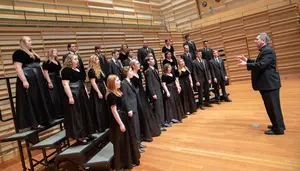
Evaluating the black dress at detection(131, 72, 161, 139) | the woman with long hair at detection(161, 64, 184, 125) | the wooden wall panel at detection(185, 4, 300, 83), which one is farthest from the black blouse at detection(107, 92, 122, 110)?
the wooden wall panel at detection(185, 4, 300, 83)

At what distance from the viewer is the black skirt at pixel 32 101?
2.69 m

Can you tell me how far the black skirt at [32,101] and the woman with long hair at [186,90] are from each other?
2.86m

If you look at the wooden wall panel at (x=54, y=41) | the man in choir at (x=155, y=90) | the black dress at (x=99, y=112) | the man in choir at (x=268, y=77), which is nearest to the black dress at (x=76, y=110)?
the black dress at (x=99, y=112)

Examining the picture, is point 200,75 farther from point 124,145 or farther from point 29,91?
point 29,91

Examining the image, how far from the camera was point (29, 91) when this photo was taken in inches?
109

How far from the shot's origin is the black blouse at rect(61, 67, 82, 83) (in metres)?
2.43

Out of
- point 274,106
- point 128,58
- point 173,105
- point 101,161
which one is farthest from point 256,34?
point 101,161

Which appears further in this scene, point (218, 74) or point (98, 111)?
point (218, 74)

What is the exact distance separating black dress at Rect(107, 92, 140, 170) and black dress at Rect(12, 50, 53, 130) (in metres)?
1.18

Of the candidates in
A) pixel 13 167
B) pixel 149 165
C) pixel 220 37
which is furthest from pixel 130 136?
pixel 220 37

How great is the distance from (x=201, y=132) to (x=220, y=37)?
19.4 ft

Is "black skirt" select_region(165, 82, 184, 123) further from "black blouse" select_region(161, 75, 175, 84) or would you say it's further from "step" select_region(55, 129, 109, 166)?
"step" select_region(55, 129, 109, 166)

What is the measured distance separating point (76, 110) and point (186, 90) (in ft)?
9.33

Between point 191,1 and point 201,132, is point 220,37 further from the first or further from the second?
point 201,132
